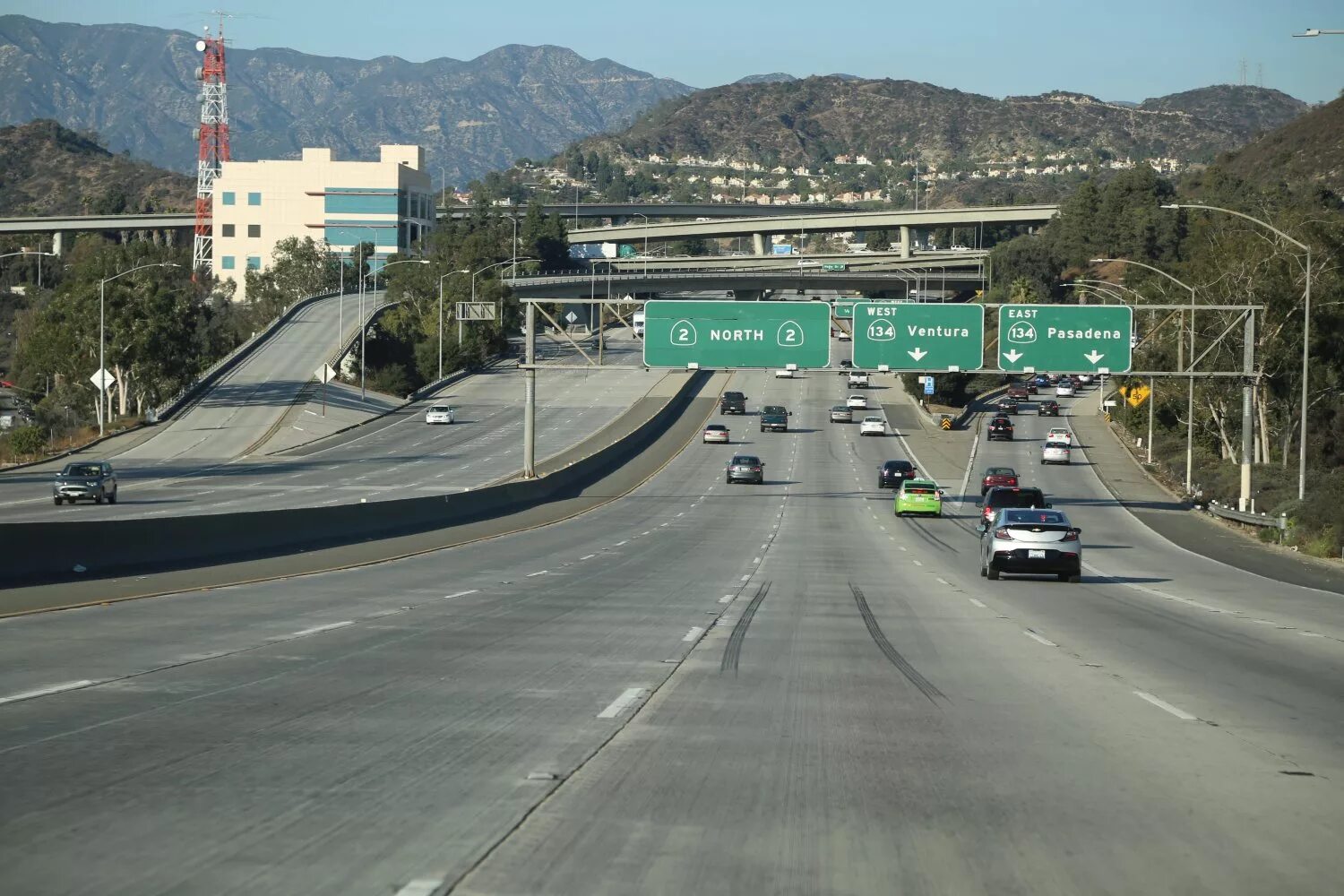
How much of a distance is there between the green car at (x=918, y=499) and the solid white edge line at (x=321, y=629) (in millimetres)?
40654

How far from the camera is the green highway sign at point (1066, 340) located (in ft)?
172

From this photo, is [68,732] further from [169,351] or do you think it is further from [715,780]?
[169,351]

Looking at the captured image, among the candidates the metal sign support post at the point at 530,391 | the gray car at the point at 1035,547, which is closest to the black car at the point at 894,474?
the metal sign support post at the point at 530,391

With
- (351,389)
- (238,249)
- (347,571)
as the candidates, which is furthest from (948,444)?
(238,249)

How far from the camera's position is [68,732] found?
10375mm

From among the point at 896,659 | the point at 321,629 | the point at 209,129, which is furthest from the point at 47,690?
the point at 209,129

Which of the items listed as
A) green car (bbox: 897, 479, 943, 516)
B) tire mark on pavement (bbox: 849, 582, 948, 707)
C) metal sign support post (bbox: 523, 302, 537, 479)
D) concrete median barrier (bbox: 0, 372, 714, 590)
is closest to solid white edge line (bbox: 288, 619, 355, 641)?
concrete median barrier (bbox: 0, 372, 714, 590)

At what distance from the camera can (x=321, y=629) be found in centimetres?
1795

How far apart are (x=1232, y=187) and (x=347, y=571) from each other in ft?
568

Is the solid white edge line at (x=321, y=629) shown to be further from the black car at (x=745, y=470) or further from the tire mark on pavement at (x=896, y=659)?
the black car at (x=745, y=470)

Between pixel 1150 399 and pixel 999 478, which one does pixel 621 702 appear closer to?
pixel 999 478

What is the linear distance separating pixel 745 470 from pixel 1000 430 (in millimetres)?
31502

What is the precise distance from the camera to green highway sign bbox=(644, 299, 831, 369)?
5366 centimetres

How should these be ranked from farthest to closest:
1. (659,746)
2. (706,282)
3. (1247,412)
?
(706,282)
(1247,412)
(659,746)
